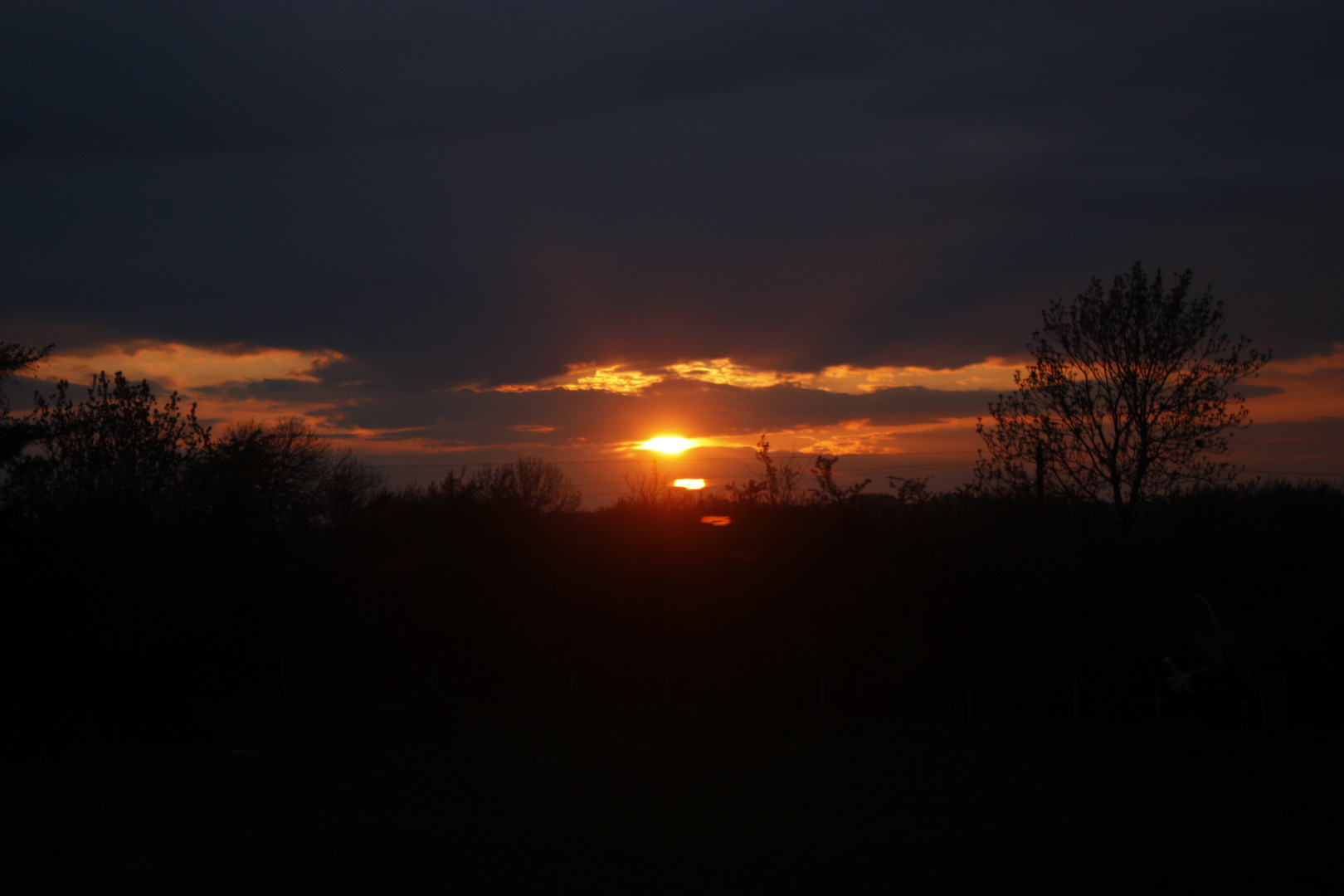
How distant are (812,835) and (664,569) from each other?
1693 centimetres

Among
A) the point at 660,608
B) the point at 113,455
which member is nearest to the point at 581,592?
the point at 660,608

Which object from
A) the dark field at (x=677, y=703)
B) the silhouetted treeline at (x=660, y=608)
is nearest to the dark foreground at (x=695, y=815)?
the dark field at (x=677, y=703)

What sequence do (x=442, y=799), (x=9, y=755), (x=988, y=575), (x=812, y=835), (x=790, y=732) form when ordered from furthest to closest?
(x=988, y=575) → (x=790, y=732) → (x=9, y=755) → (x=442, y=799) → (x=812, y=835)

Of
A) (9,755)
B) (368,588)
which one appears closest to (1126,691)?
(368,588)

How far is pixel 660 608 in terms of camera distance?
2728 cm

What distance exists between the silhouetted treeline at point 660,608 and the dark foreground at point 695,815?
3242 millimetres

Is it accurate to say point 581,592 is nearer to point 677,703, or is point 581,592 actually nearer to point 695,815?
point 677,703

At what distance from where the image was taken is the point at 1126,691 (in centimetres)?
2216

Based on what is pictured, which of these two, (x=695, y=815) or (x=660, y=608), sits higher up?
(x=660, y=608)

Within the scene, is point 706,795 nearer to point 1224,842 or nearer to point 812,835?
point 812,835

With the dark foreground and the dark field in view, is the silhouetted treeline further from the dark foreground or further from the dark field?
the dark foreground

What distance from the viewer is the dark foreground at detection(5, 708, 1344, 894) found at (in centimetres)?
938

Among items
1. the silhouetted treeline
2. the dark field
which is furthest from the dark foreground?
the silhouetted treeline

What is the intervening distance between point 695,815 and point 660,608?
14.6m
